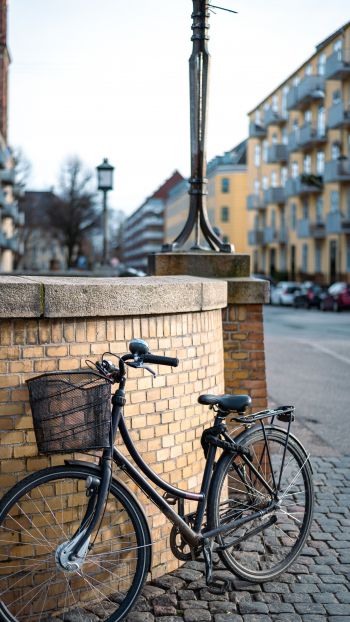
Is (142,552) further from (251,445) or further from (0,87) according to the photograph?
(0,87)

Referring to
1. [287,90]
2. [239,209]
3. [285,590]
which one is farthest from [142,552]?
[239,209]

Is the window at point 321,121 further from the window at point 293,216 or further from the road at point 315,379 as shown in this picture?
the road at point 315,379

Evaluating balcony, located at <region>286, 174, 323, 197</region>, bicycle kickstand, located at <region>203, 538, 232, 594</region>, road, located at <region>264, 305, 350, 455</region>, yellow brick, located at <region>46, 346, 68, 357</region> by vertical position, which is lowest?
road, located at <region>264, 305, 350, 455</region>

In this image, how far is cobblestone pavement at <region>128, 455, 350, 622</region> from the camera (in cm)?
415

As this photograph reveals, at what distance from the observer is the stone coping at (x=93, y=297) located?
3.86 metres

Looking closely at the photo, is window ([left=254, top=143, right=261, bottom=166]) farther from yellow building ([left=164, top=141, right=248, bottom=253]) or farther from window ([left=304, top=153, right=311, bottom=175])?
window ([left=304, top=153, right=311, bottom=175])

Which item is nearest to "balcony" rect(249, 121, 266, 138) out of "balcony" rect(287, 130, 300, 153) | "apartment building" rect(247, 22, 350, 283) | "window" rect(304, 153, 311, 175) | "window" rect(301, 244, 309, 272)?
"apartment building" rect(247, 22, 350, 283)

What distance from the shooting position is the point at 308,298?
46.1m

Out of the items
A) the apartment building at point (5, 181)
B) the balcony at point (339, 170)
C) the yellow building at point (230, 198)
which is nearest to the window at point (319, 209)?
the balcony at point (339, 170)

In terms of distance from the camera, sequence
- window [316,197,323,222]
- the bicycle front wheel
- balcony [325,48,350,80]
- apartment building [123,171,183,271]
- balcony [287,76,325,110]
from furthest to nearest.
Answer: apartment building [123,171,183,271] < window [316,197,323,222] < balcony [287,76,325,110] < balcony [325,48,350,80] < the bicycle front wheel

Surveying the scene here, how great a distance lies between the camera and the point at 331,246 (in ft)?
181

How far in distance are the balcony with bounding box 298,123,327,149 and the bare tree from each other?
20.4 meters

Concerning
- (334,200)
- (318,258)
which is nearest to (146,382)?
(334,200)

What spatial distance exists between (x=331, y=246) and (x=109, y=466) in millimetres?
52833
